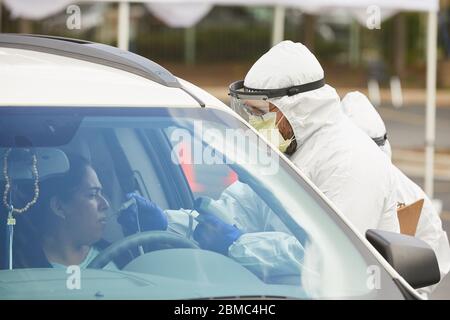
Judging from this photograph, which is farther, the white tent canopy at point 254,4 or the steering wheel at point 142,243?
the white tent canopy at point 254,4

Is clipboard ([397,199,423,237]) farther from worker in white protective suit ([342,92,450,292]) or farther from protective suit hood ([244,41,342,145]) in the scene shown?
protective suit hood ([244,41,342,145])

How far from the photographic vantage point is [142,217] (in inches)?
156

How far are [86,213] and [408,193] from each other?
6.28ft

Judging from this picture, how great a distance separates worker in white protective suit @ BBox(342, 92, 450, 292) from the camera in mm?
5043

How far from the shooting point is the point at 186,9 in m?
13.6

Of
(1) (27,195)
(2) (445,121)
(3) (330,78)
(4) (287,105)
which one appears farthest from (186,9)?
(3) (330,78)

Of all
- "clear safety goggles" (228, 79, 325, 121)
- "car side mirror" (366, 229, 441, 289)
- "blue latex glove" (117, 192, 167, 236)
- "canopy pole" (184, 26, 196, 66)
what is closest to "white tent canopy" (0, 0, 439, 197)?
"clear safety goggles" (228, 79, 325, 121)

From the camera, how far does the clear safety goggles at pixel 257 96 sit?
182 inches

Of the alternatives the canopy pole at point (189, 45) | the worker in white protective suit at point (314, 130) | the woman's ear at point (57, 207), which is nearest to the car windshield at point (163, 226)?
the woman's ear at point (57, 207)

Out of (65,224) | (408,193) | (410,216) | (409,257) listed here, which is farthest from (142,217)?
(408,193)

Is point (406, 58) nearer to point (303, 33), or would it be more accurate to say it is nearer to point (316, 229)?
point (303, 33)

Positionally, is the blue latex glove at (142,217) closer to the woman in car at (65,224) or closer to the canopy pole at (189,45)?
the woman in car at (65,224)

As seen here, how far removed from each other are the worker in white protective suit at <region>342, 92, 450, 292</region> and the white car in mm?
1106

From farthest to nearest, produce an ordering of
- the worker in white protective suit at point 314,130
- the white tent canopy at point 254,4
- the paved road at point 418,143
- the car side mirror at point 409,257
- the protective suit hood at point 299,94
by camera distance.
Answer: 1. the paved road at point 418,143
2. the white tent canopy at point 254,4
3. the protective suit hood at point 299,94
4. the worker in white protective suit at point 314,130
5. the car side mirror at point 409,257
